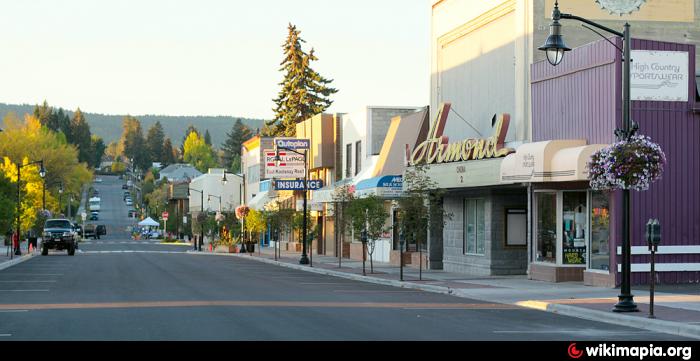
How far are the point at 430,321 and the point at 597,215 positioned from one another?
1284cm

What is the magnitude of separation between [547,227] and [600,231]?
339cm

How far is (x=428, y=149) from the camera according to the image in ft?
145

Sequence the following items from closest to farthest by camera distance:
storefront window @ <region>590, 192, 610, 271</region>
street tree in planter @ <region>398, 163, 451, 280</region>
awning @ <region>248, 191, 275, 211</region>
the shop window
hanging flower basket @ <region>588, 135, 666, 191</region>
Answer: hanging flower basket @ <region>588, 135, 666, 191</region>, storefront window @ <region>590, 192, 610, 271</region>, street tree in planter @ <region>398, 163, 451, 280</region>, the shop window, awning @ <region>248, 191, 275, 211</region>

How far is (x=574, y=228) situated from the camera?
3444 centimetres

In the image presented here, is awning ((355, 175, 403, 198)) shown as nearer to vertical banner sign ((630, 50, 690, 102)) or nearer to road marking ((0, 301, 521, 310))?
vertical banner sign ((630, 50, 690, 102))

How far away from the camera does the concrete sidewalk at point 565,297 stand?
70.5 feet

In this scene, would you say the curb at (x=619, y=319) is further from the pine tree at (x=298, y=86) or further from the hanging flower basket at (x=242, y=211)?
the pine tree at (x=298, y=86)

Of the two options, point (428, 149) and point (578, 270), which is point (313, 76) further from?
point (578, 270)

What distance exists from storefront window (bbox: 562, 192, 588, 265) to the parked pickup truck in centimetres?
4312

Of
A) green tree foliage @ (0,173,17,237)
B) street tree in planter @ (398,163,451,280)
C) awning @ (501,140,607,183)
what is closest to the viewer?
awning @ (501,140,607,183)

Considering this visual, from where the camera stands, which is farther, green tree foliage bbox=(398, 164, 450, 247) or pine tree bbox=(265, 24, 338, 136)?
pine tree bbox=(265, 24, 338, 136)

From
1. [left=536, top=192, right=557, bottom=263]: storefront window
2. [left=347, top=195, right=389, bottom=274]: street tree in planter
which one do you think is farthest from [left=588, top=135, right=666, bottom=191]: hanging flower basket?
[left=347, top=195, right=389, bottom=274]: street tree in planter

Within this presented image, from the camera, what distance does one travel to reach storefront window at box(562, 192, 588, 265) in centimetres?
3391
